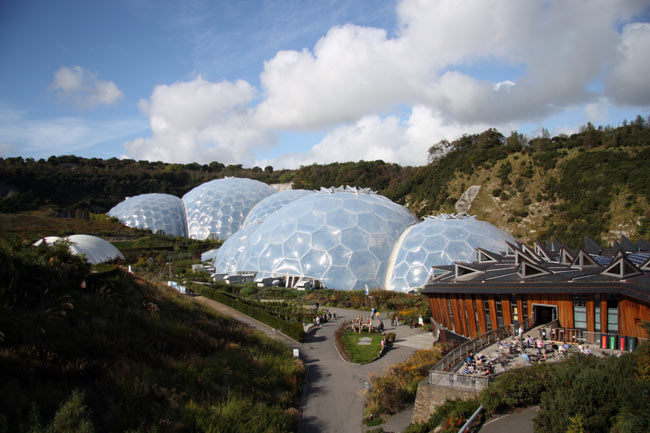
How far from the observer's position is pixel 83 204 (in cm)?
7238

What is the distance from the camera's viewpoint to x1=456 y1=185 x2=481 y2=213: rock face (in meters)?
54.2

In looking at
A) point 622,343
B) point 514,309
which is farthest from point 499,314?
point 622,343

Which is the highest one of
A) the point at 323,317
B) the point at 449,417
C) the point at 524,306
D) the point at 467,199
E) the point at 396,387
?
the point at 467,199

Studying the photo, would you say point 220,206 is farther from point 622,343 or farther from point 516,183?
point 622,343

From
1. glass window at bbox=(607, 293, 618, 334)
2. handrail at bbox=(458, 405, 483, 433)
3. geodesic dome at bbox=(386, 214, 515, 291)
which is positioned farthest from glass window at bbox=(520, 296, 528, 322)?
geodesic dome at bbox=(386, 214, 515, 291)

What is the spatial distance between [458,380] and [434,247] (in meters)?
17.8

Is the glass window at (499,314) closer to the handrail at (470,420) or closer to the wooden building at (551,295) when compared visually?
the wooden building at (551,295)

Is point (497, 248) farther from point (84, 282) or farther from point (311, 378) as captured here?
point (84, 282)

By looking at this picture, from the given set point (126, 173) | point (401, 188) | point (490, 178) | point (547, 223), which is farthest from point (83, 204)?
point (547, 223)

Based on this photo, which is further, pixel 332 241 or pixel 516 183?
pixel 516 183

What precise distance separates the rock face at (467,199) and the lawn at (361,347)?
3807 centimetres

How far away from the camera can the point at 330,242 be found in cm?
2919

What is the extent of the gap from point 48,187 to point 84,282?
70651 millimetres

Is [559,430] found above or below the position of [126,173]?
below
